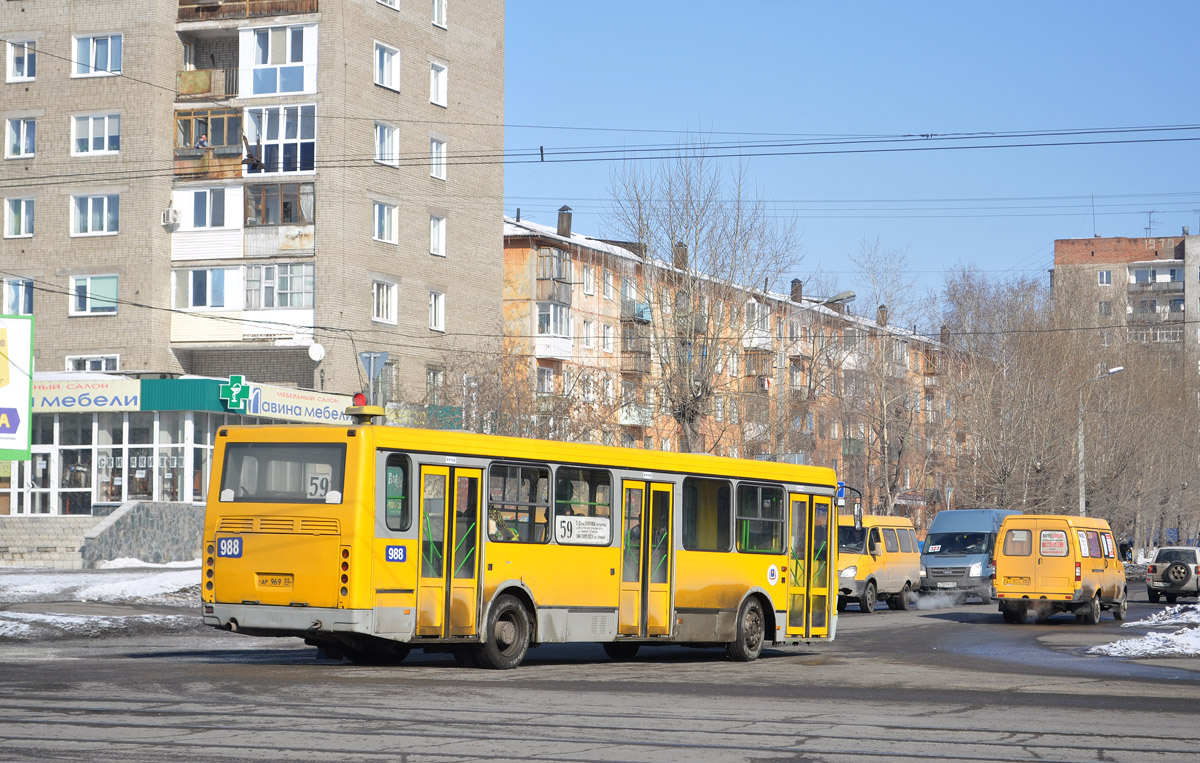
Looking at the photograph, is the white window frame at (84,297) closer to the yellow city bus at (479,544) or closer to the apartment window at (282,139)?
the apartment window at (282,139)

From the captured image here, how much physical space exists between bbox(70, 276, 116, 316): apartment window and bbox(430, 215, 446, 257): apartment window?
10.9m

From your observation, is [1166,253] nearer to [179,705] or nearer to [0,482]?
[0,482]

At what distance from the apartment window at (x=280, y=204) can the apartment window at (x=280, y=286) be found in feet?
4.86

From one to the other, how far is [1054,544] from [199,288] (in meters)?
31.2

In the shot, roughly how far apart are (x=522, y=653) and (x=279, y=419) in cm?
3107

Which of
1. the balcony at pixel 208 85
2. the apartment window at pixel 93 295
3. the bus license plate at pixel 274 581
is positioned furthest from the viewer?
the balcony at pixel 208 85

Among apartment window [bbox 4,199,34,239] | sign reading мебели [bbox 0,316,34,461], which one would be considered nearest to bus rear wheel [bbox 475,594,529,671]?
sign reading мебели [bbox 0,316,34,461]

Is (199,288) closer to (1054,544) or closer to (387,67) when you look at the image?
(387,67)

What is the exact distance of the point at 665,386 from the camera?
149 ft

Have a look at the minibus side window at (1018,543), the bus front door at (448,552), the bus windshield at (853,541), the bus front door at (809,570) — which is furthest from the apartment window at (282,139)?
the bus front door at (448,552)

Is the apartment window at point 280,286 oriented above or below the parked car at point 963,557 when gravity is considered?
above

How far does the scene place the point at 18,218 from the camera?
53.6 meters

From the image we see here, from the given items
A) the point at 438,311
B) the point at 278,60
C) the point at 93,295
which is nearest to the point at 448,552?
the point at 278,60

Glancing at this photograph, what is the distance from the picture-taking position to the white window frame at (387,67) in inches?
2071
